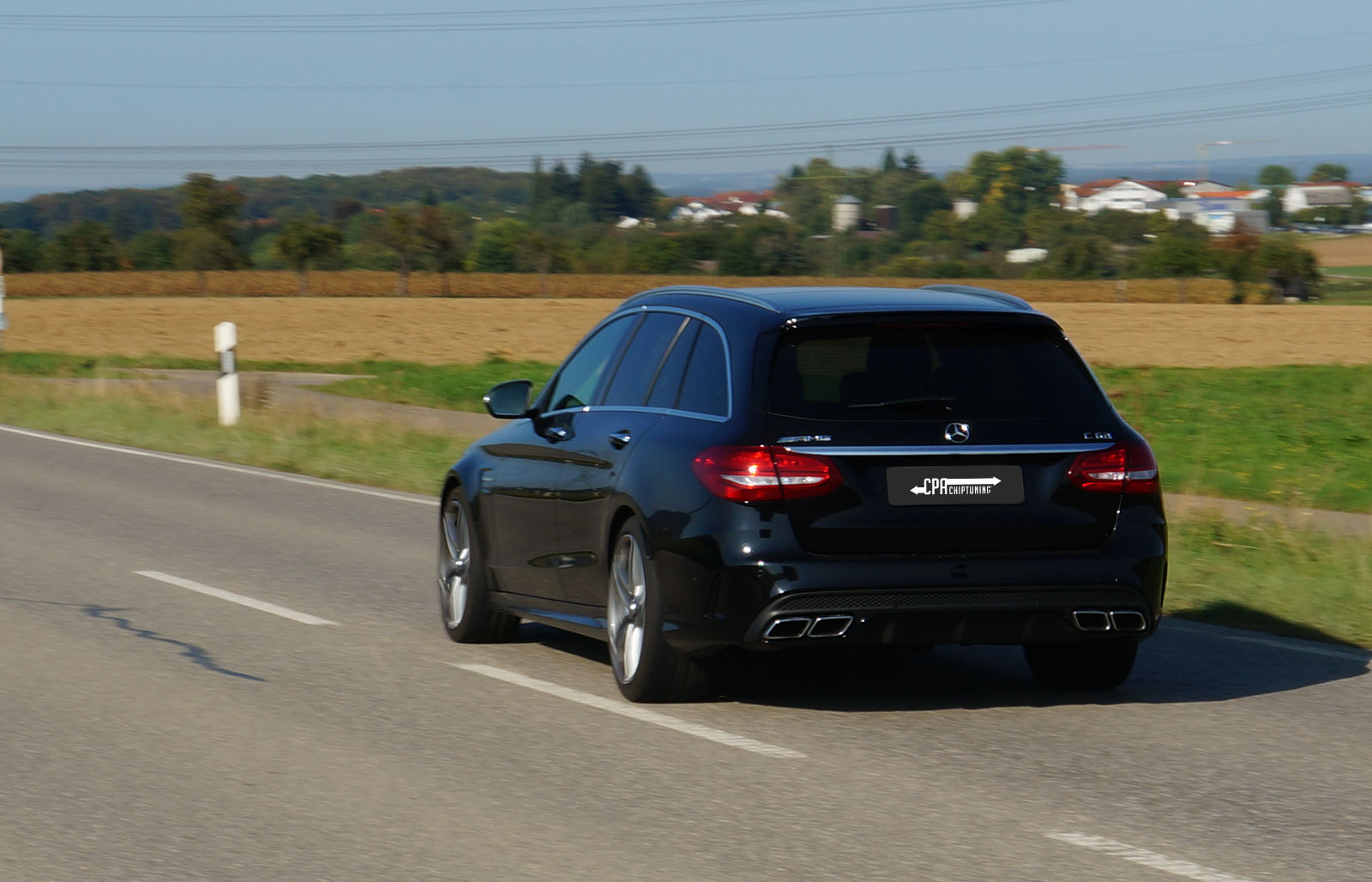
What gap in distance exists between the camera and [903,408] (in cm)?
666

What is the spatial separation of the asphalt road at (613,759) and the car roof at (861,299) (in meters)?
1.47

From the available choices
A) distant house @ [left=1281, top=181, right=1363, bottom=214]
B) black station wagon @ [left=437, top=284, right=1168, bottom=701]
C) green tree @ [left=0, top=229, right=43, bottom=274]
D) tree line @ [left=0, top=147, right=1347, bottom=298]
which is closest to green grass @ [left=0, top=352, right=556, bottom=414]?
black station wagon @ [left=437, top=284, right=1168, bottom=701]

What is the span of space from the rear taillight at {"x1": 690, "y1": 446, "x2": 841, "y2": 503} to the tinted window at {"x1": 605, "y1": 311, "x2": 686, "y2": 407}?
99 cm

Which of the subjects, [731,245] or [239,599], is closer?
[239,599]

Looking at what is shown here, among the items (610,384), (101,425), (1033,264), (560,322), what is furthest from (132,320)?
(610,384)

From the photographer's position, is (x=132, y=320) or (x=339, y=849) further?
(x=132, y=320)

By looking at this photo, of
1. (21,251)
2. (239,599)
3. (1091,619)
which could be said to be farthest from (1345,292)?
(1091,619)

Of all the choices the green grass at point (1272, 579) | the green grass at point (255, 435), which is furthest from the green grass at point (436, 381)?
the green grass at point (1272, 579)

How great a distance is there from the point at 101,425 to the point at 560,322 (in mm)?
51908

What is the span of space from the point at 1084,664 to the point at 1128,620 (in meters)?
0.69

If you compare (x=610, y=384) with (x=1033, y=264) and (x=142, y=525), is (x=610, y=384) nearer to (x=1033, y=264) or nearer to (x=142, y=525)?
(x=142, y=525)

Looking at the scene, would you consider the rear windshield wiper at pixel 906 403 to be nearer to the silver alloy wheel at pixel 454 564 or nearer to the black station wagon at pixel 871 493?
the black station wagon at pixel 871 493

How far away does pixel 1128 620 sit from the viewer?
678 centimetres

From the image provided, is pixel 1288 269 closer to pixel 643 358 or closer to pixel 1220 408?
pixel 1220 408
